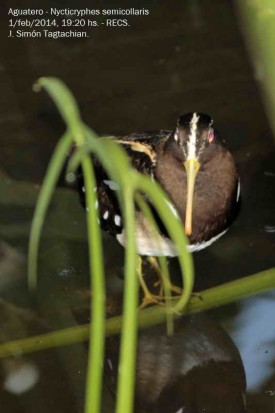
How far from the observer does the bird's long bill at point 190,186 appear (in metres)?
2.49

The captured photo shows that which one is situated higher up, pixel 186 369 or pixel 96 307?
pixel 96 307

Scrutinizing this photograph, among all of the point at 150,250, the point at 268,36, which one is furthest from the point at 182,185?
the point at 268,36

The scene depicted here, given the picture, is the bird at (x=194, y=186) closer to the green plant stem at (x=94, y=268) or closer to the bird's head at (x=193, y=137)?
the bird's head at (x=193, y=137)

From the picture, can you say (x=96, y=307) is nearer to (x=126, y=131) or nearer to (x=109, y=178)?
Result: (x=109, y=178)

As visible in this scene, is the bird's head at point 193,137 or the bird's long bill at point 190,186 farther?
the bird's head at point 193,137

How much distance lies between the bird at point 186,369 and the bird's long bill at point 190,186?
0.60 m

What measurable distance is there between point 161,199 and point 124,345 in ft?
0.48

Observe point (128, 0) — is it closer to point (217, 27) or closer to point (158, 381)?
point (217, 27)

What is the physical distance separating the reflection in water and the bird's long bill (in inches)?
24.2

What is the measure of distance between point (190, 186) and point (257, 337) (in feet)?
2.35

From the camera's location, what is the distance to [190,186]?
8.41 ft

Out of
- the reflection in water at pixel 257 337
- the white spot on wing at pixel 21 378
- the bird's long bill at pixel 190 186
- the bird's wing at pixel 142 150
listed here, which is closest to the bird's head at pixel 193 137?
the bird's long bill at pixel 190 186

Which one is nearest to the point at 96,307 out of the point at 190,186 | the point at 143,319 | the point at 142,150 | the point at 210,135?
the point at 190,186

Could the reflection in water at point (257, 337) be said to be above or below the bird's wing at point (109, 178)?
below
